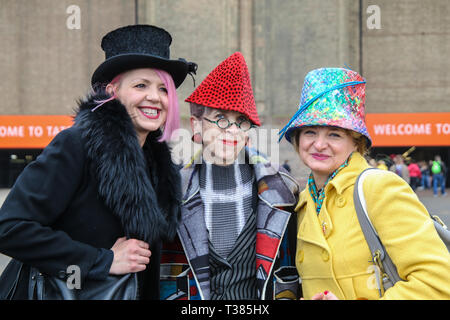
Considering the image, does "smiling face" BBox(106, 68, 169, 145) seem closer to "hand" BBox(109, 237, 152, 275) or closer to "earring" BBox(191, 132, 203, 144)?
"earring" BBox(191, 132, 203, 144)

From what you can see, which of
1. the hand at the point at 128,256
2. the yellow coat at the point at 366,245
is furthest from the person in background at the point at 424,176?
the hand at the point at 128,256

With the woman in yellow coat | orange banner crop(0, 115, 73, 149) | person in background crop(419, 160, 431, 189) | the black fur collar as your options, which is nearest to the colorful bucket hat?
the woman in yellow coat

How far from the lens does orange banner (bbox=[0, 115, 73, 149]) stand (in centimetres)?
1761

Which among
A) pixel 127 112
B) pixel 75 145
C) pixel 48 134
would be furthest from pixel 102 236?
pixel 48 134

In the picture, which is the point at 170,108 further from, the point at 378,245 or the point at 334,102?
the point at 378,245

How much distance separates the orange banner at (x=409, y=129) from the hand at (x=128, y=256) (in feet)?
56.4

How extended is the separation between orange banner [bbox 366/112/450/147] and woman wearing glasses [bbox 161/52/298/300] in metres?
16.4

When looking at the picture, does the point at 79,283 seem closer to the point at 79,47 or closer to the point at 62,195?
the point at 62,195

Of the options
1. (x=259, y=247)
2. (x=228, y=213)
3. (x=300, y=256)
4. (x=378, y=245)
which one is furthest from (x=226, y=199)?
(x=378, y=245)

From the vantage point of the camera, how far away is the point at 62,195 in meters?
1.69

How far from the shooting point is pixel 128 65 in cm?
202

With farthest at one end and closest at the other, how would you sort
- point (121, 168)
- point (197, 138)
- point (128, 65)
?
point (197, 138) < point (128, 65) < point (121, 168)

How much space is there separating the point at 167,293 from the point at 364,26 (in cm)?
1847

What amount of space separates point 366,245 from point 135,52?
1.50 m
